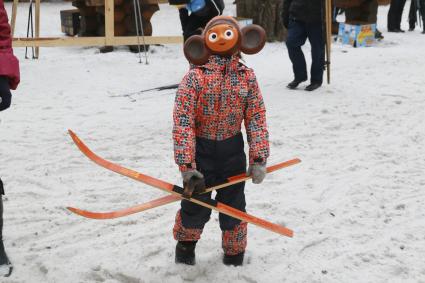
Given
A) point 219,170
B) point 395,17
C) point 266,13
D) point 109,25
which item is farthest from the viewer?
point 395,17

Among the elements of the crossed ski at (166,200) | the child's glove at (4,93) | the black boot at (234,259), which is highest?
the child's glove at (4,93)

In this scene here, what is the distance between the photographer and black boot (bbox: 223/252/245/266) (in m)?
2.81

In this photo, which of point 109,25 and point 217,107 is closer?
point 217,107

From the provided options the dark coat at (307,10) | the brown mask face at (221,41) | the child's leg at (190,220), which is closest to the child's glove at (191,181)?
the child's leg at (190,220)

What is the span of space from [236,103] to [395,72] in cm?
569

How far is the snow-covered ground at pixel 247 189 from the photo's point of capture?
9.34 ft

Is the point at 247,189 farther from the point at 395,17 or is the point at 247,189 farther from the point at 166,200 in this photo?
the point at 395,17

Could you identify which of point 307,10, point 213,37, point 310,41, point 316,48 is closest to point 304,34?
point 310,41

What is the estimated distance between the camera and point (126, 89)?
21.6 ft

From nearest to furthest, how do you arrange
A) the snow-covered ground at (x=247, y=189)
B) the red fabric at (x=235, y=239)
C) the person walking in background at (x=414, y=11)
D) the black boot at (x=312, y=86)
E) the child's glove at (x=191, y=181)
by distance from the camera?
the child's glove at (x=191, y=181) < the red fabric at (x=235, y=239) < the snow-covered ground at (x=247, y=189) < the black boot at (x=312, y=86) < the person walking in background at (x=414, y=11)

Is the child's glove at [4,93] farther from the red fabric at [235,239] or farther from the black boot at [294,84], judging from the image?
the black boot at [294,84]

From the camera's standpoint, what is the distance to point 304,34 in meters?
6.45

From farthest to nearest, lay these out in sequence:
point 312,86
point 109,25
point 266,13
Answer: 1. point 266,13
2. point 109,25
3. point 312,86

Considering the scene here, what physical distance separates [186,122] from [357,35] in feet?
26.1
